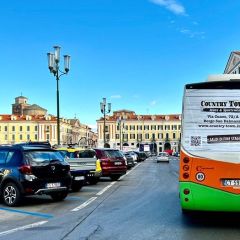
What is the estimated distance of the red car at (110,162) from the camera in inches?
977

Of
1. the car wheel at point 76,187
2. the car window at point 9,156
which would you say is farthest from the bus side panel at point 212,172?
the car wheel at point 76,187

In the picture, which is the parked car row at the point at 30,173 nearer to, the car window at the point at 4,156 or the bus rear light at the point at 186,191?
the car window at the point at 4,156

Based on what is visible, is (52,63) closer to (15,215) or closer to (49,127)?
(15,215)

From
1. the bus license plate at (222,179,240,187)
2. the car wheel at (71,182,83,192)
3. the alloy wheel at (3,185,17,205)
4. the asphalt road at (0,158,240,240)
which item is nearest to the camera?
the asphalt road at (0,158,240,240)

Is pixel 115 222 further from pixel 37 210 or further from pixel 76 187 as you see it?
pixel 76 187

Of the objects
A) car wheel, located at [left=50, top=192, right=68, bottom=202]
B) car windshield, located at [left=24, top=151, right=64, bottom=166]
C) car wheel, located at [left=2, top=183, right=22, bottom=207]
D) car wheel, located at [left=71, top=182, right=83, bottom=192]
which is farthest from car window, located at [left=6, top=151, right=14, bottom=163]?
car wheel, located at [left=71, top=182, right=83, bottom=192]

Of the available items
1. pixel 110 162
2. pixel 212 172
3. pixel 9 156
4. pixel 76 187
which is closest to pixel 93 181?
pixel 110 162

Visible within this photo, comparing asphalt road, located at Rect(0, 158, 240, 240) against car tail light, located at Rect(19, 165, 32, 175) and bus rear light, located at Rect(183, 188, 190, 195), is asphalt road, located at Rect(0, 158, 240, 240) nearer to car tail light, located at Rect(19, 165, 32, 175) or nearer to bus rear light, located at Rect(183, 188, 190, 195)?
bus rear light, located at Rect(183, 188, 190, 195)

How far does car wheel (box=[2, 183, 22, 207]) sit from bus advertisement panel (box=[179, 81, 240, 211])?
5.46 meters

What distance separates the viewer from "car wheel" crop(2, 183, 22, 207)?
43.8ft

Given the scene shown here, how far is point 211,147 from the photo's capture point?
9359mm

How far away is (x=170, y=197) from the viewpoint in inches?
619

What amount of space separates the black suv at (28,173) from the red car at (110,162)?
34.1 feet

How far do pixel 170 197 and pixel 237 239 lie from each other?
7.29 m
